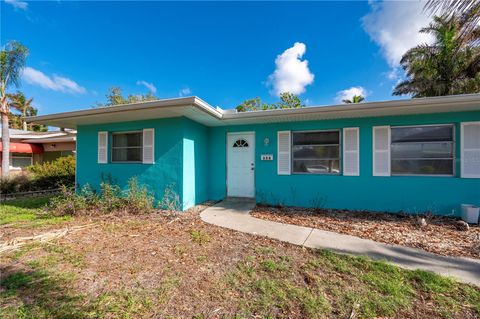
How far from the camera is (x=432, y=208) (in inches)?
219

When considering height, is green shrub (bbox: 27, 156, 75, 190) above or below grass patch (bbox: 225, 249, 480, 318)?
above

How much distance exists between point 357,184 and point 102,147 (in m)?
8.19

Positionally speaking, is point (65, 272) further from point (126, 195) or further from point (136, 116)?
point (136, 116)

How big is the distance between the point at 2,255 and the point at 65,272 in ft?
4.84

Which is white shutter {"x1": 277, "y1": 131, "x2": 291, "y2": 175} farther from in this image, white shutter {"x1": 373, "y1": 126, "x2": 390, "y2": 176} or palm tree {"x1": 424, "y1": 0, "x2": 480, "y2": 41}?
palm tree {"x1": 424, "y1": 0, "x2": 480, "y2": 41}

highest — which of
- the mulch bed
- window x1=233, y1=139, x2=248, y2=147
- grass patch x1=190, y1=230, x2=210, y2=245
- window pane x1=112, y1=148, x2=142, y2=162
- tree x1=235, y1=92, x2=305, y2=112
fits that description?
tree x1=235, y1=92, x2=305, y2=112

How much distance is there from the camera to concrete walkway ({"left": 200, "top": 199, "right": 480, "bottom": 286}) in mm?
3055

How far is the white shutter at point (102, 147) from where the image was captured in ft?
24.1

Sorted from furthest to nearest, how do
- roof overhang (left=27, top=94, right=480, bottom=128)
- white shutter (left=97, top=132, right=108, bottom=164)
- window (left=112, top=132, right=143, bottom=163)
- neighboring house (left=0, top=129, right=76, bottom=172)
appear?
neighboring house (left=0, top=129, right=76, bottom=172), white shutter (left=97, top=132, right=108, bottom=164), window (left=112, top=132, right=143, bottom=163), roof overhang (left=27, top=94, right=480, bottom=128)

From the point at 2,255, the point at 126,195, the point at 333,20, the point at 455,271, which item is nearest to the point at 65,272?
the point at 2,255

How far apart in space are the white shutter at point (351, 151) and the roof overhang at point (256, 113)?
0.47 metres

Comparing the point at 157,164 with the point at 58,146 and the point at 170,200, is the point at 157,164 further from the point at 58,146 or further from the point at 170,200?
the point at 58,146

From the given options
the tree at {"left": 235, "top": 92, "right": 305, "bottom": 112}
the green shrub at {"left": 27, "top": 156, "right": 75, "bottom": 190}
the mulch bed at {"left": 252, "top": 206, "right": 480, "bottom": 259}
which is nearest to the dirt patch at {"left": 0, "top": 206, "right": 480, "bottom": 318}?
the mulch bed at {"left": 252, "top": 206, "right": 480, "bottom": 259}

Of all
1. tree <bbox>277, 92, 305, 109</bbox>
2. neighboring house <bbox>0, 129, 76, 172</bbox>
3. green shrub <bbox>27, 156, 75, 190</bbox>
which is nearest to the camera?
green shrub <bbox>27, 156, 75, 190</bbox>
